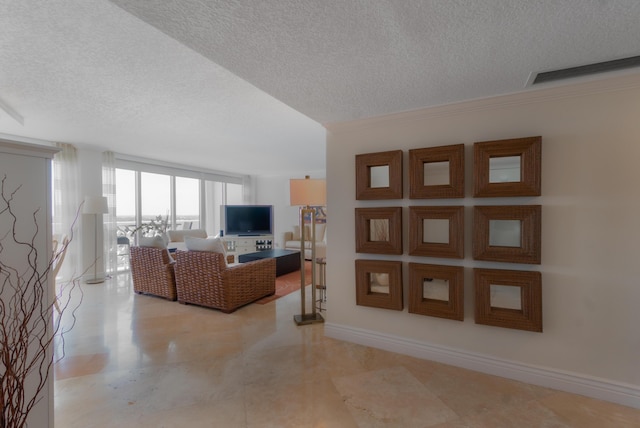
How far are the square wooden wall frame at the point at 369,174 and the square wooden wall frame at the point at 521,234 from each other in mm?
639

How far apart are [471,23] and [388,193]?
130 centimetres

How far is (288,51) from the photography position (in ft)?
4.75

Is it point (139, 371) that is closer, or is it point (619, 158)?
point (619, 158)

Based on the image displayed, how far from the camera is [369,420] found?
5.23ft

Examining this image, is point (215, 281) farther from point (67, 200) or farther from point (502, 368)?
point (67, 200)

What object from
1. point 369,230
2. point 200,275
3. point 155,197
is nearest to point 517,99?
point 369,230

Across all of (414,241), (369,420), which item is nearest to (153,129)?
(414,241)

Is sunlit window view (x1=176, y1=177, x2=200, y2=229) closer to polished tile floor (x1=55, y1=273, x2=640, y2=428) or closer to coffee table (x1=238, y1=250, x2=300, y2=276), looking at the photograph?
coffee table (x1=238, y1=250, x2=300, y2=276)

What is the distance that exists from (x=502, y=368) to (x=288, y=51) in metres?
2.59

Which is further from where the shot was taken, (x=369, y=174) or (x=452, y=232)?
(x=369, y=174)

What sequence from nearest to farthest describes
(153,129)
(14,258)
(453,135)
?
1. (14,258)
2. (453,135)
3. (153,129)

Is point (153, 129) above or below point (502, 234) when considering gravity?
above

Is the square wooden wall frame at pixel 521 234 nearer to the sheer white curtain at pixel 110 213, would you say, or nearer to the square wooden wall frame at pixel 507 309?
the square wooden wall frame at pixel 507 309

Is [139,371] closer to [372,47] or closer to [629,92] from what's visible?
[372,47]
